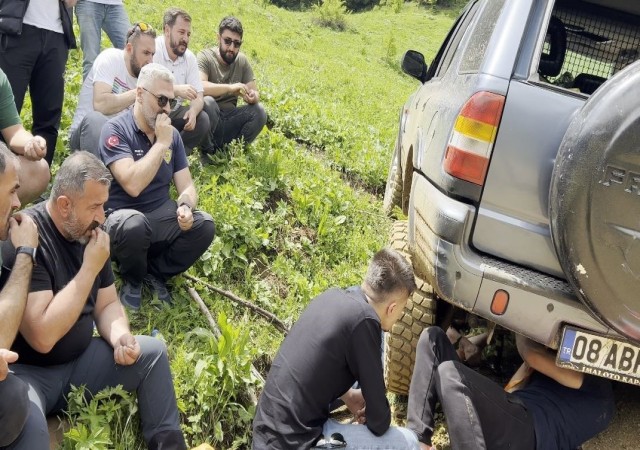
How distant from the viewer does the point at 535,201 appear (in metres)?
2.76

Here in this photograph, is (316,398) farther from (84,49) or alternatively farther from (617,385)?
(84,49)

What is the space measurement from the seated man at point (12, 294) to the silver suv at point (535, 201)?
1.66 m

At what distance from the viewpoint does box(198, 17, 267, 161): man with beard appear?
596cm

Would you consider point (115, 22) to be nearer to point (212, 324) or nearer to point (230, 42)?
point (230, 42)

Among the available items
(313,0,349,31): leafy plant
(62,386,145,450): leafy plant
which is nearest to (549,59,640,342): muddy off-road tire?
(62,386,145,450): leafy plant

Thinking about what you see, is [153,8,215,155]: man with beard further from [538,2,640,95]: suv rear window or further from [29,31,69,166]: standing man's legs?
[538,2,640,95]: suv rear window

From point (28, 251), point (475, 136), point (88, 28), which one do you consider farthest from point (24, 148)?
point (88, 28)

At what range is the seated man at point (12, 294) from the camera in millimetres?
2408

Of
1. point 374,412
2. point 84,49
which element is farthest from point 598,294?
point 84,49

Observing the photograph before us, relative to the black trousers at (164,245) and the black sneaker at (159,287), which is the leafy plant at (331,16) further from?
the black sneaker at (159,287)

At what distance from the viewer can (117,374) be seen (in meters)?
3.02

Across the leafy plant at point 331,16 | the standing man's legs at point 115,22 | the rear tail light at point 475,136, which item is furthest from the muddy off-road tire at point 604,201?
the leafy plant at point 331,16

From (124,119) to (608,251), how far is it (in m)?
2.94

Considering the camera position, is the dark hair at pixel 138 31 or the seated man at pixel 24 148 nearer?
the seated man at pixel 24 148
